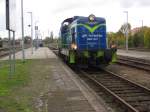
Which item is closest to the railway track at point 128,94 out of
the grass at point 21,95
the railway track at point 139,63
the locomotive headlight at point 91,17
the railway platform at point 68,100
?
the railway platform at point 68,100

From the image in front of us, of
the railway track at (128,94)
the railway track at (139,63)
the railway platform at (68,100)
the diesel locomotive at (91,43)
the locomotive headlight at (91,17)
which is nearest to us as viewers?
the railway platform at (68,100)

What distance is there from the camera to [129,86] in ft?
55.3

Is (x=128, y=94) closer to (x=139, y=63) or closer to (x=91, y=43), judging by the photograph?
(x=91, y=43)

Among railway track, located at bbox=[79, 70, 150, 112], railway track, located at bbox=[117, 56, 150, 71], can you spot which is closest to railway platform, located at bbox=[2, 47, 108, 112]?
railway track, located at bbox=[79, 70, 150, 112]

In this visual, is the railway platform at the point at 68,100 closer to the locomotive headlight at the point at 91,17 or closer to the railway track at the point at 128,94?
the railway track at the point at 128,94

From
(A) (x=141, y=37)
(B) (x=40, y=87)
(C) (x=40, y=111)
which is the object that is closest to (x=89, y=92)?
(B) (x=40, y=87)

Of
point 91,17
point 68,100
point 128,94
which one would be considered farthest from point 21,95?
point 91,17

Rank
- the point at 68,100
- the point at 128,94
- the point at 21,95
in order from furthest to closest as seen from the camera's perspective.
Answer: the point at 128,94, the point at 21,95, the point at 68,100

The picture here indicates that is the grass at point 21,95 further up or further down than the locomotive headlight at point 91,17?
further down

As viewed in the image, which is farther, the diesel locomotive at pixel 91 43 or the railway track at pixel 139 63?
the railway track at pixel 139 63

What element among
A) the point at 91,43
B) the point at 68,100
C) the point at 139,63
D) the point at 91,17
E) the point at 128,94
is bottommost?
the point at 128,94

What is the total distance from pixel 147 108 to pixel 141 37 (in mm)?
72594

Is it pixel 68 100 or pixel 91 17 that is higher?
pixel 91 17

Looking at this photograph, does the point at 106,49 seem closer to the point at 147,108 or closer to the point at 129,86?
the point at 129,86
